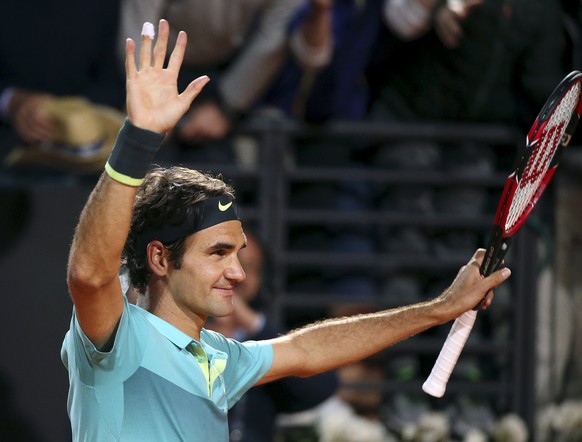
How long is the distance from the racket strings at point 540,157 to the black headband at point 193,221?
825mm

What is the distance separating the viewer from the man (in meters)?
3.10

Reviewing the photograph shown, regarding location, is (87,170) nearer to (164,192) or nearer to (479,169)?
(479,169)

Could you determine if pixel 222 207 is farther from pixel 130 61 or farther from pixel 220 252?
pixel 130 61

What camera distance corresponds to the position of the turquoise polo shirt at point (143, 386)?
130 inches

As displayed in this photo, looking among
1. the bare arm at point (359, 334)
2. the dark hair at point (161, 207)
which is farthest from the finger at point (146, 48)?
the bare arm at point (359, 334)

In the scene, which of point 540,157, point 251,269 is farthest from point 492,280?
point 251,269

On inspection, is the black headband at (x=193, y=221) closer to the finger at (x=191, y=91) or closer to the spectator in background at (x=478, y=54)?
the finger at (x=191, y=91)

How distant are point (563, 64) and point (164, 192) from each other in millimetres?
3837

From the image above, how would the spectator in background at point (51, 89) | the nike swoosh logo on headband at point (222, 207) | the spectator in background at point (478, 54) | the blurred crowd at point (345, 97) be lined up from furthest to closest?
the spectator in background at point (478, 54)
the blurred crowd at point (345, 97)
the spectator in background at point (51, 89)
the nike swoosh logo on headband at point (222, 207)

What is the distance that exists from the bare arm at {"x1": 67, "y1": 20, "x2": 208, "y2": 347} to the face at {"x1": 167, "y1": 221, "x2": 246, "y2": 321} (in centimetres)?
33

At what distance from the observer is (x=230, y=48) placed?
6820 mm

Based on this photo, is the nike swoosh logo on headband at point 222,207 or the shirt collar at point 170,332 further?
the nike swoosh logo on headband at point 222,207

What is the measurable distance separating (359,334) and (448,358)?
0.27m

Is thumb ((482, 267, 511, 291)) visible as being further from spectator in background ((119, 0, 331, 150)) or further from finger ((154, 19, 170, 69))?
spectator in background ((119, 0, 331, 150))
